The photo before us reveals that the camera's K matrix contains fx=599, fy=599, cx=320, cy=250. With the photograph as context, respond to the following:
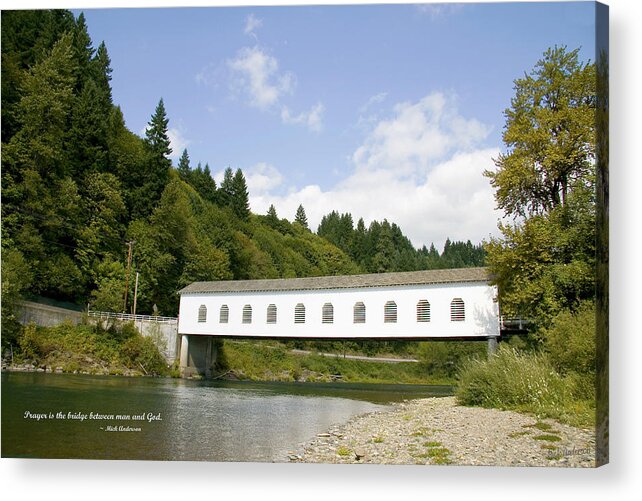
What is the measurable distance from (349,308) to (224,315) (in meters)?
4.46

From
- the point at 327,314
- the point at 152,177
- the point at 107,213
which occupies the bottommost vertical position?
the point at 327,314

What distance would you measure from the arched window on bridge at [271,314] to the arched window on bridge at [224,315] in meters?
1.63

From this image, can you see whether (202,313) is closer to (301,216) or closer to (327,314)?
(327,314)

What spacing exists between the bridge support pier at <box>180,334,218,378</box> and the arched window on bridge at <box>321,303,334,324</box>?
569 centimetres

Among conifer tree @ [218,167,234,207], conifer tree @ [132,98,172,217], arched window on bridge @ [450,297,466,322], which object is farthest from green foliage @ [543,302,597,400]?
conifer tree @ [218,167,234,207]

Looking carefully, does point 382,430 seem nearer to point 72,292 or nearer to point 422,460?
point 422,460

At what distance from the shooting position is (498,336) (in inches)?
539

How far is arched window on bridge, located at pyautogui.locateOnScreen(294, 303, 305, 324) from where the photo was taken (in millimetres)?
16562

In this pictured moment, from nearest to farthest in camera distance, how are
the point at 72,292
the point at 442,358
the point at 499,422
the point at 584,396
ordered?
1. the point at 584,396
2. the point at 499,422
3. the point at 72,292
4. the point at 442,358

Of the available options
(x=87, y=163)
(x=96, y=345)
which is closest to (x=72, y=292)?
(x=96, y=345)

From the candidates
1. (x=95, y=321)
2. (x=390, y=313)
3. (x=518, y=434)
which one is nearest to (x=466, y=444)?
(x=518, y=434)

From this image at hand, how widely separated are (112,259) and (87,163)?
3276 millimetres

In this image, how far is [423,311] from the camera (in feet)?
48.0

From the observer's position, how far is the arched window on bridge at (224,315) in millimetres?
18156
